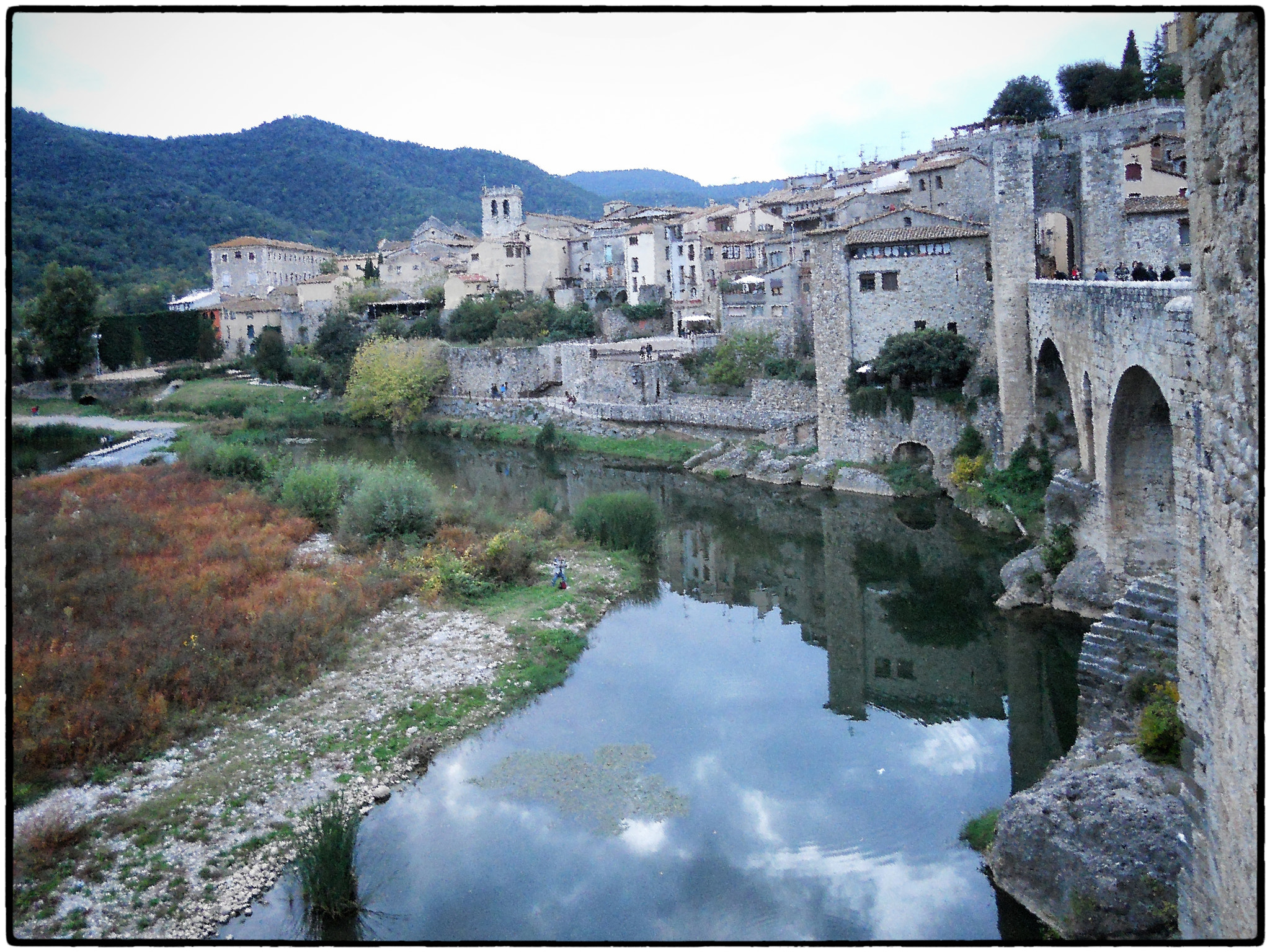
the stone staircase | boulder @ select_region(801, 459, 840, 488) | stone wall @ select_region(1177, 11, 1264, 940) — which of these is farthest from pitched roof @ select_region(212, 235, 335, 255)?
stone wall @ select_region(1177, 11, 1264, 940)

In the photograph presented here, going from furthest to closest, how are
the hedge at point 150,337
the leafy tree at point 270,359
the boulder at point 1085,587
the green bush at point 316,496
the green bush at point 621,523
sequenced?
1. the leafy tree at point 270,359
2. the hedge at point 150,337
3. the green bush at point 316,496
4. the green bush at point 621,523
5. the boulder at point 1085,587

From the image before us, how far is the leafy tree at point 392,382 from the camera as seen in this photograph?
35.8m

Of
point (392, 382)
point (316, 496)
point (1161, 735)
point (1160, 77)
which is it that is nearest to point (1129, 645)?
point (1161, 735)

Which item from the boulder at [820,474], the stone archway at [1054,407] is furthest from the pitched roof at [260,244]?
the stone archway at [1054,407]

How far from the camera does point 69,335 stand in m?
26.3

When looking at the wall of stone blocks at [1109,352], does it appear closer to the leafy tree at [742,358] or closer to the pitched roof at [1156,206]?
the pitched roof at [1156,206]

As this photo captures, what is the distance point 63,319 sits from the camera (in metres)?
26.4

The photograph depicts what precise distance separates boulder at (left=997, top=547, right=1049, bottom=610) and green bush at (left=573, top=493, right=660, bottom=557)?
6314mm

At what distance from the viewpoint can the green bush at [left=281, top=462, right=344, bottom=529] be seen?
1853 centimetres

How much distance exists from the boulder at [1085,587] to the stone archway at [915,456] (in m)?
8.81

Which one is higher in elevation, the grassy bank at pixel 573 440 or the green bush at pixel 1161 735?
the grassy bank at pixel 573 440

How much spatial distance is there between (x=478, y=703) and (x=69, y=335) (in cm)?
2067

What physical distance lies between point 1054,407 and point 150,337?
32.6m

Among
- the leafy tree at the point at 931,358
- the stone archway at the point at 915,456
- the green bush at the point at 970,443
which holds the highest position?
the leafy tree at the point at 931,358
